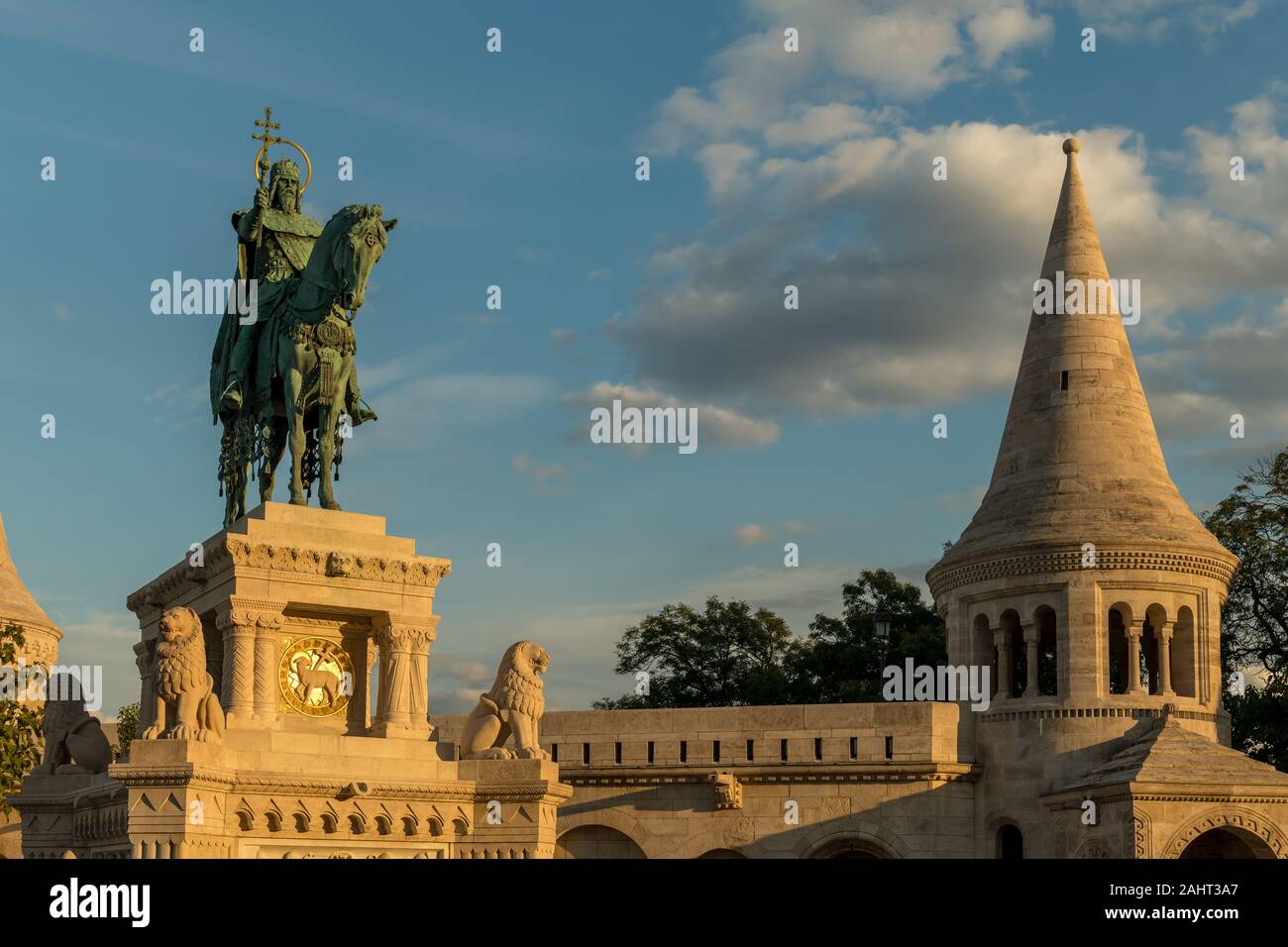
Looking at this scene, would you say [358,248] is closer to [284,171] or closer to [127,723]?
[284,171]

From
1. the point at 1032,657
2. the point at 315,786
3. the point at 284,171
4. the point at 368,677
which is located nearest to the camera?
the point at 315,786

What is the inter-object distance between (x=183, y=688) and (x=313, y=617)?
248 centimetres

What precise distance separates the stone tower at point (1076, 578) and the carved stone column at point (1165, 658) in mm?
33

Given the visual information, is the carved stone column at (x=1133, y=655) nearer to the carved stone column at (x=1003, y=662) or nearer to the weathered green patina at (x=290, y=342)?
the carved stone column at (x=1003, y=662)

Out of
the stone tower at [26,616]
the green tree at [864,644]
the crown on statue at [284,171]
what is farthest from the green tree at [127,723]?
the crown on statue at [284,171]

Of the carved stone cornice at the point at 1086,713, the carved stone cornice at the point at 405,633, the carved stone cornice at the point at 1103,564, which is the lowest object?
the carved stone cornice at the point at 1086,713

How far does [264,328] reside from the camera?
22328mm

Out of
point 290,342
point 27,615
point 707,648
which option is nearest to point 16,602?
point 27,615

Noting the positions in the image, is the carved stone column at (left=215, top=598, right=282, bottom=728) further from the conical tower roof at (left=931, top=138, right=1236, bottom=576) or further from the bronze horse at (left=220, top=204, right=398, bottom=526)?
the conical tower roof at (left=931, top=138, right=1236, bottom=576)

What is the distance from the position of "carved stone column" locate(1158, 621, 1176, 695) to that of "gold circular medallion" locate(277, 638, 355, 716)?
50.4 feet

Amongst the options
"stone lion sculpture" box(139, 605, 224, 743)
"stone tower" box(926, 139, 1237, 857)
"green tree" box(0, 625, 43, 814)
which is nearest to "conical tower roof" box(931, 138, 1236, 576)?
"stone tower" box(926, 139, 1237, 857)

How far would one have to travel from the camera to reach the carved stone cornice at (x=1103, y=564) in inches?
1235

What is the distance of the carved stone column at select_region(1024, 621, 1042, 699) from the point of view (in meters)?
31.5
